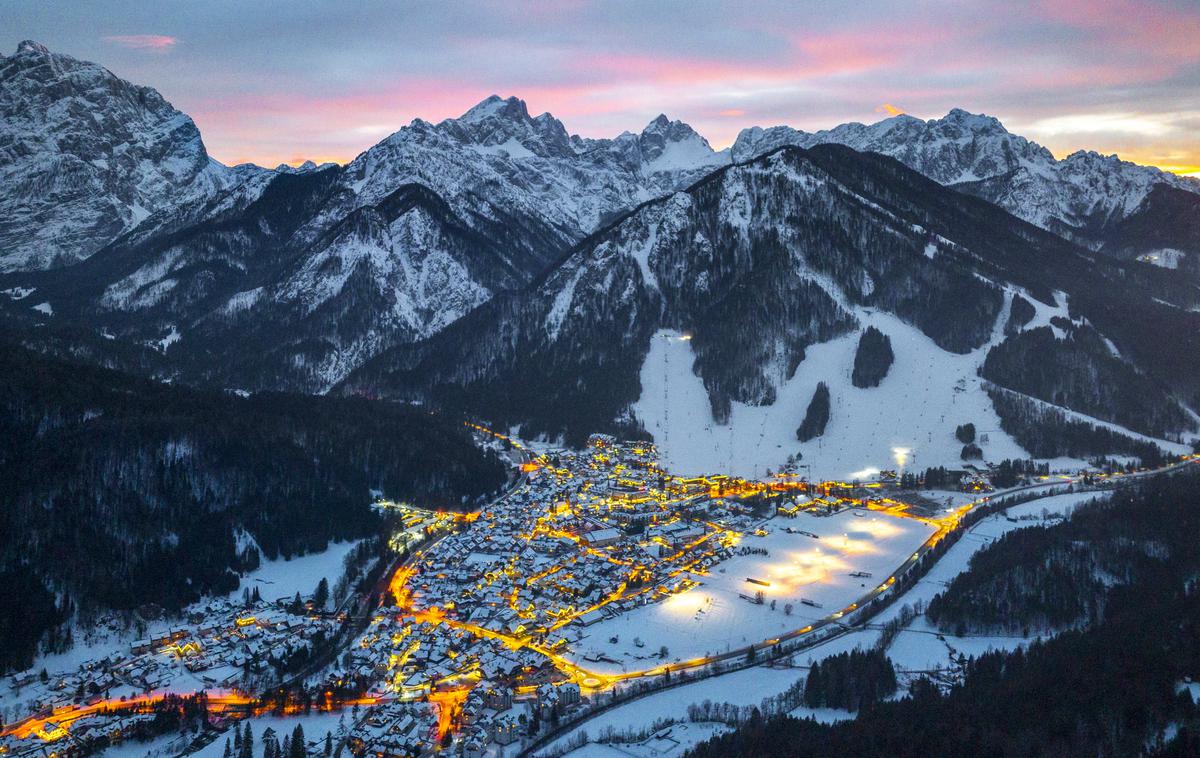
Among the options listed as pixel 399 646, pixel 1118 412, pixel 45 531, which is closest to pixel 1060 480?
pixel 1118 412

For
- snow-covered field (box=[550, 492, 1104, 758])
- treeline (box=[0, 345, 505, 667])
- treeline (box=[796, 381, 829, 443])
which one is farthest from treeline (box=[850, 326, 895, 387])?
treeline (box=[0, 345, 505, 667])

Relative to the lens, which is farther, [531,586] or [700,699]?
[531,586]

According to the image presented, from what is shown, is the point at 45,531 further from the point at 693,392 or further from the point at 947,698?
the point at 693,392

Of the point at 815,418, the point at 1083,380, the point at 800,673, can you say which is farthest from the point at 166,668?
the point at 1083,380

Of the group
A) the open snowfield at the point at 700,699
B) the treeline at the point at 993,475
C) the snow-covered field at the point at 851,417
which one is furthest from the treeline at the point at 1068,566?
the snow-covered field at the point at 851,417

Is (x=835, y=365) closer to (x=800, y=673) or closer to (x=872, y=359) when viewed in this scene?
(x=872, y=359)

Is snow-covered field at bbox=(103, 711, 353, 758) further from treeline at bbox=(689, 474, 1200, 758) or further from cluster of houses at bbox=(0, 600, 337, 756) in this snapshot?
treeline at bbox=(689, 474, 1200, 758)

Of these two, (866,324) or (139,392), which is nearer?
(139,392)
